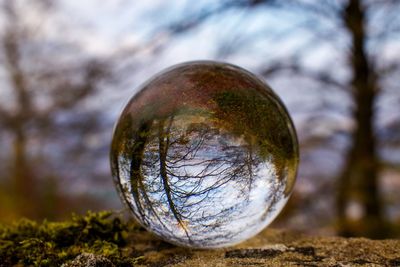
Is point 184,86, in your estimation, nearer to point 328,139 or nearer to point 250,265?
point 250,265

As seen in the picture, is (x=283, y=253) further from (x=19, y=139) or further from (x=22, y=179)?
(x=22, y=179)

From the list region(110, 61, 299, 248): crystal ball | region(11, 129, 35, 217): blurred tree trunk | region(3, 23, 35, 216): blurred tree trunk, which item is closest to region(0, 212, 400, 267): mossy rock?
region(110, 61, 299, 248): crystal ball

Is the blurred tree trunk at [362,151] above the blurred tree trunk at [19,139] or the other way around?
the other way around

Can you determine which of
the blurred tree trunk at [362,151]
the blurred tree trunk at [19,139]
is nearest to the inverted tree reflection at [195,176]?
the blurred tree trunk at [362,151]

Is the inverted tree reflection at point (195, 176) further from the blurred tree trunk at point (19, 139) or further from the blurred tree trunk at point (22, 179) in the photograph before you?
the blurred tree trunk at point (22, 179)

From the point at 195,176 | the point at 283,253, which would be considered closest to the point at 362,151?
the point at 283,253

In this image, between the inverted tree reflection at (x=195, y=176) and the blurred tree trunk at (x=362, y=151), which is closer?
the inverted tree reflection at (x=195, y=176)

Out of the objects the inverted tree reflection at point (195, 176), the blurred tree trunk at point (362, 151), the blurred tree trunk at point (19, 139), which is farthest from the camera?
the blurred tree trunk at point (19, 139)
